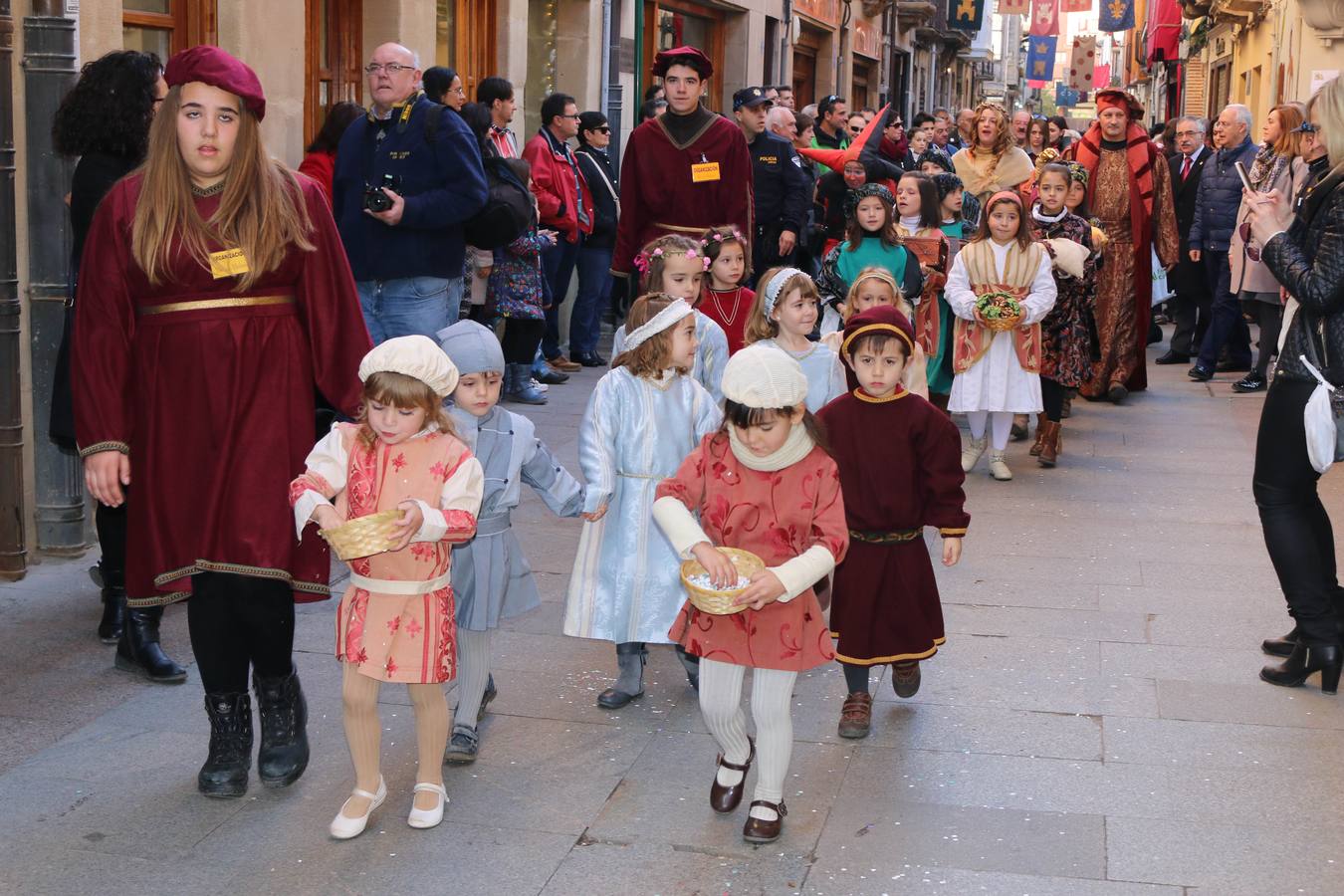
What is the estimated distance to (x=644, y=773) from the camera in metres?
4.90

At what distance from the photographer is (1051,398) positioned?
32.4 ft

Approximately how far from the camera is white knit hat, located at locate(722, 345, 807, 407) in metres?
4.27

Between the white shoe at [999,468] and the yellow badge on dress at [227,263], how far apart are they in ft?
18.9

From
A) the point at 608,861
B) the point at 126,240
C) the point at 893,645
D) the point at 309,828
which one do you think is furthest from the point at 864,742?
the point at 126,240

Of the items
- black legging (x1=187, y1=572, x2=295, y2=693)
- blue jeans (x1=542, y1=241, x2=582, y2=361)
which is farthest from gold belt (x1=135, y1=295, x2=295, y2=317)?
blue jeans (x1=542, y1=241, x2=582, y2=361)

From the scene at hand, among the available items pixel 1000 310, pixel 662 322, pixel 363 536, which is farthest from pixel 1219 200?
pixel 363 536

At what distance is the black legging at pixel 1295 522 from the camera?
5.69 metres

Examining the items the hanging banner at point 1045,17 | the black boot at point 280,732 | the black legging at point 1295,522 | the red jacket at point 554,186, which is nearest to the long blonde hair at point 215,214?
the black boot at point 280,732

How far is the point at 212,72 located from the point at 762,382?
1599mm

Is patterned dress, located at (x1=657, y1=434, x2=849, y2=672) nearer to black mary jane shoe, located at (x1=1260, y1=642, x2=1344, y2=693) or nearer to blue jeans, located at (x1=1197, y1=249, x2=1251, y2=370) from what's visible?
black mary jane shoe, located at (x1=1260, y1=642, x2=1344, y2=693)

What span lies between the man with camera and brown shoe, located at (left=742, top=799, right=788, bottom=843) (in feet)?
12.2

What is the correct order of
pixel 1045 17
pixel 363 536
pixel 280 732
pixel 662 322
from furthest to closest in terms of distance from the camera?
pixel 1045 17
pixel 662 322
pixel 280 732
pixel 363 536

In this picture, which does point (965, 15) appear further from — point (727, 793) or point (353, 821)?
point (353, 821)

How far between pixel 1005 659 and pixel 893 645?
2.91ft
